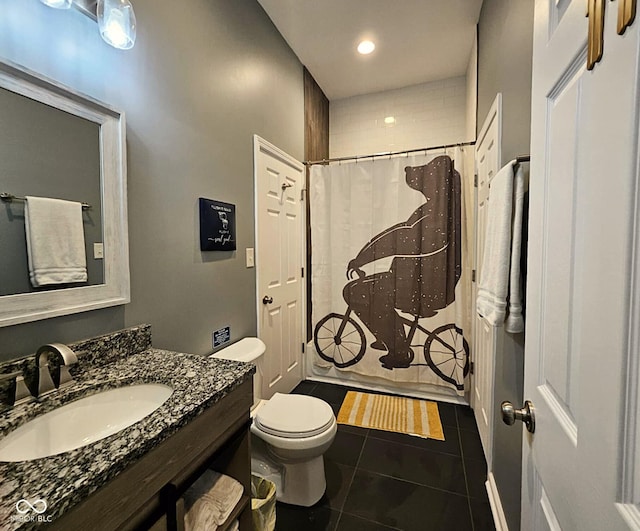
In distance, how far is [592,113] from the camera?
0.45 metres

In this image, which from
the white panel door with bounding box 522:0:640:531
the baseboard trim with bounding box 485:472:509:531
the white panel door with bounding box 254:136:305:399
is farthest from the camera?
the white panel door with bounding box 254:136:305:399

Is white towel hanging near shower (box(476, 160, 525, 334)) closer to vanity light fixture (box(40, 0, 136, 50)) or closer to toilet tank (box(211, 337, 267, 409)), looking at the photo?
toilet tank (box(211, 337, 267, 409))

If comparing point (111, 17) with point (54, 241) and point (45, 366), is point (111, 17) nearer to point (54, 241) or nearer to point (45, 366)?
point (54, 241)

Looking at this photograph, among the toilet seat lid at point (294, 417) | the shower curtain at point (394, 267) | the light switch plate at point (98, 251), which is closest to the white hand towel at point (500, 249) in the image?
the toilet seat lid at point (294, 417)

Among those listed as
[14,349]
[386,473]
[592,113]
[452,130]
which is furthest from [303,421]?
[452,130]

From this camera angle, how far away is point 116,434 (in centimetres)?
66

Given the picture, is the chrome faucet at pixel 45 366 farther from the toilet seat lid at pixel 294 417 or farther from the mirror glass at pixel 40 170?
the toilet seat lid at pixel 294 417

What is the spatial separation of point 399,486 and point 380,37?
3.02 metres

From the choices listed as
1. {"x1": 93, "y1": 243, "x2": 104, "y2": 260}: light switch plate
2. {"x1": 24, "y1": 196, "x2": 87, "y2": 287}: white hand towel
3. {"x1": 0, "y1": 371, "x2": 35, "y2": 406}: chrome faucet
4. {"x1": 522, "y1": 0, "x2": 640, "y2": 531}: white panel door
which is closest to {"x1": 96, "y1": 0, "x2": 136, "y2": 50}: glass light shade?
{"x1": 24, "y1": 196, "x2": 87, "y2": 287}: white hand towel

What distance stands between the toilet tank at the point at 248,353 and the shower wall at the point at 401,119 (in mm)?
2394

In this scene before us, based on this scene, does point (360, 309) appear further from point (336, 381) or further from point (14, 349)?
point (14, 349)

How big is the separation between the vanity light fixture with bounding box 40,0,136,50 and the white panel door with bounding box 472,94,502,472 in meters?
1.62

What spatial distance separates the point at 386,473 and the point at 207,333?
1281 millimetres

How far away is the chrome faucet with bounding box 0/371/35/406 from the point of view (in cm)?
80
